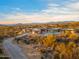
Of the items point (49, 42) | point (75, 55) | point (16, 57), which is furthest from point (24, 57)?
point (49, 42)

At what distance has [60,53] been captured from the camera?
4031 centimetres

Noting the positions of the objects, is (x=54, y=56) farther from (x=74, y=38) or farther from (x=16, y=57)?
(x=74, y=38)

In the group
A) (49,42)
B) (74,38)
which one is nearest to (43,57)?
(49,42)

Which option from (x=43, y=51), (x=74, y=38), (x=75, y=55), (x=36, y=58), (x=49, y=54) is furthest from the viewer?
(x=74, y=38)

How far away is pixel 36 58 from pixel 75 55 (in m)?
7.03

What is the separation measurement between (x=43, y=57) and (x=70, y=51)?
5.20 metres

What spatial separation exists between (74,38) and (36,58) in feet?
84.4

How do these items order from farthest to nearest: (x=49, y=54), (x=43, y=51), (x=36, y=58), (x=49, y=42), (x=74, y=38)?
(x=74, y=38), (x=49, y=42), (x=43, y=51), (x=49, y=54), (x=36, y=58)

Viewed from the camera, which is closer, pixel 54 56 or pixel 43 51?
pixel 54 56

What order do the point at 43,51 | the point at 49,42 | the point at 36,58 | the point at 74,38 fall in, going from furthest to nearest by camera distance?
1. the point at 74,38
2. the point at 49,42
3. the point at 43,51
4. the point at 36,58

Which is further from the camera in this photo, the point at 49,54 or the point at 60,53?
the point at 49,54

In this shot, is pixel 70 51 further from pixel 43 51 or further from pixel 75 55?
pixel 43 51

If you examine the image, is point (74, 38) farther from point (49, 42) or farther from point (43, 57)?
point (43, 57)

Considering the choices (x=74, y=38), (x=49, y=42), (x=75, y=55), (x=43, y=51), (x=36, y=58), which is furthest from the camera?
(x=74, y=38)
